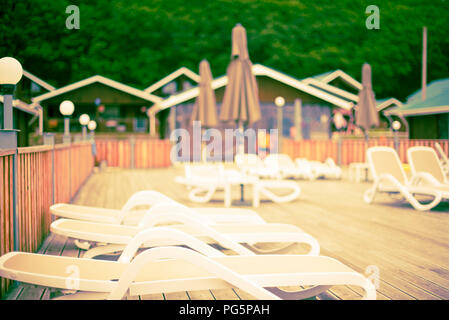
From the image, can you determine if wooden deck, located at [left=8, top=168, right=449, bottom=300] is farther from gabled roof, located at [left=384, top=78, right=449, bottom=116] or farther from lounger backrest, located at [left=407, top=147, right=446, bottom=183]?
gabled roof, located at [left=384, top=78, right=449, bottom=116]

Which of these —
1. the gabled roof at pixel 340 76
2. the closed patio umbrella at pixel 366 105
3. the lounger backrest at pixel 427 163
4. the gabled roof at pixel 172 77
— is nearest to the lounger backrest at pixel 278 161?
the closed patio umbrella at pixel 366 105

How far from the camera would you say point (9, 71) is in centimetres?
363

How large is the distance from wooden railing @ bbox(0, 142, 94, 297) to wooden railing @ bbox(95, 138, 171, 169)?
478 inches

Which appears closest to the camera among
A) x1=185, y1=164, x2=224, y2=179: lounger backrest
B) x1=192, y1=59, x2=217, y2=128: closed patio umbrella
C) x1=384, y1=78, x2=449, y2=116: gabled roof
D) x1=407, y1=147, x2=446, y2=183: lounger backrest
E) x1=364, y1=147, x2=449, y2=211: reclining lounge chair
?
x1=364, y1=147, x2=449, y2=211: reclining lounge chair

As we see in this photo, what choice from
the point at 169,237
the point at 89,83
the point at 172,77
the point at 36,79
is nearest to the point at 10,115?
the point at 169,237

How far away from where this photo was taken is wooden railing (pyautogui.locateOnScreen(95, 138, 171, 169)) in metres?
18.5

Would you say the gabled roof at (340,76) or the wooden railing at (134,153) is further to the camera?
the gabled roof at (340,76)

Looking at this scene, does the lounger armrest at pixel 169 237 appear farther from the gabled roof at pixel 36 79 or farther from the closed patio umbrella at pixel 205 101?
the closed patio umbrella at pixel 205 101

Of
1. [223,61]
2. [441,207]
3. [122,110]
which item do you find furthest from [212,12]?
[441,207]

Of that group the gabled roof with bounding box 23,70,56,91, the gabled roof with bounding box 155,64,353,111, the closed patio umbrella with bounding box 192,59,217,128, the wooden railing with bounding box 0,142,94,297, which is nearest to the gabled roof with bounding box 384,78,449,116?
the gabled roof with bounding box 155,64,353,111

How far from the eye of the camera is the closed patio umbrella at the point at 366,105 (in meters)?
12.8

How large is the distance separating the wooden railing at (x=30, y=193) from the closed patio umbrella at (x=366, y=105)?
9.08 meters

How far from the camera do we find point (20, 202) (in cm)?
369
